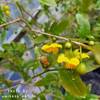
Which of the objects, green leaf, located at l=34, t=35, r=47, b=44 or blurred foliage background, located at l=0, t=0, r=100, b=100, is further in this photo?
green leaf, located at l=34, t=35, r=47, b=44

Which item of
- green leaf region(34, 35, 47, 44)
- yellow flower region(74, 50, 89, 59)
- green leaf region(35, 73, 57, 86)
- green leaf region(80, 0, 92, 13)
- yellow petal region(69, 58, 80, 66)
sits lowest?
green leaf region(35, 73, 57, 86)

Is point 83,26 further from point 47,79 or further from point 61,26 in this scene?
point 47,79

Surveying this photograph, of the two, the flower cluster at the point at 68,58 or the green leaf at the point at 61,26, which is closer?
the flower cluster at the point at 68,58

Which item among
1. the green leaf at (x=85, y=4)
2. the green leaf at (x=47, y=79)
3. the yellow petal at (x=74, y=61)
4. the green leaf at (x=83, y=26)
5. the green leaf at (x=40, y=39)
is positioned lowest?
the green leaf at (x=47, y=79)


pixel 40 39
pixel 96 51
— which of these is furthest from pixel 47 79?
pixel 96 51

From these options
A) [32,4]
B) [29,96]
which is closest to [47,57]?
[29,96]

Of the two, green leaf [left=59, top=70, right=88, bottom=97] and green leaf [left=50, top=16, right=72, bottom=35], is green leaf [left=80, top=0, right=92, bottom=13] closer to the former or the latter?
green leaf [left=50, top=16, right=72, bottom=35]

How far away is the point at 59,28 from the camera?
2.48ft

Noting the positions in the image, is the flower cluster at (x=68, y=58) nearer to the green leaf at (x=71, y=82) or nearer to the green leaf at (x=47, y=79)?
the green leaf at (x=71, y=82)

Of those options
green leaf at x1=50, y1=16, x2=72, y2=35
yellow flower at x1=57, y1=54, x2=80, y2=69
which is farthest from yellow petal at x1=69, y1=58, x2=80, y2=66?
green leaf at x1=50, y1=16, x2=72, y2=35

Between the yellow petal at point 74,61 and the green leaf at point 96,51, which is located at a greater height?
the green leaf at point 96,51

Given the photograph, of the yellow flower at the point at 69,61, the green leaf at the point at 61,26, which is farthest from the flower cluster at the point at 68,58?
the green leaf at the point at 61,26

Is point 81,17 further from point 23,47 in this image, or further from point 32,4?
point 32,4

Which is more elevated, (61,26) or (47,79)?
(61,26)
